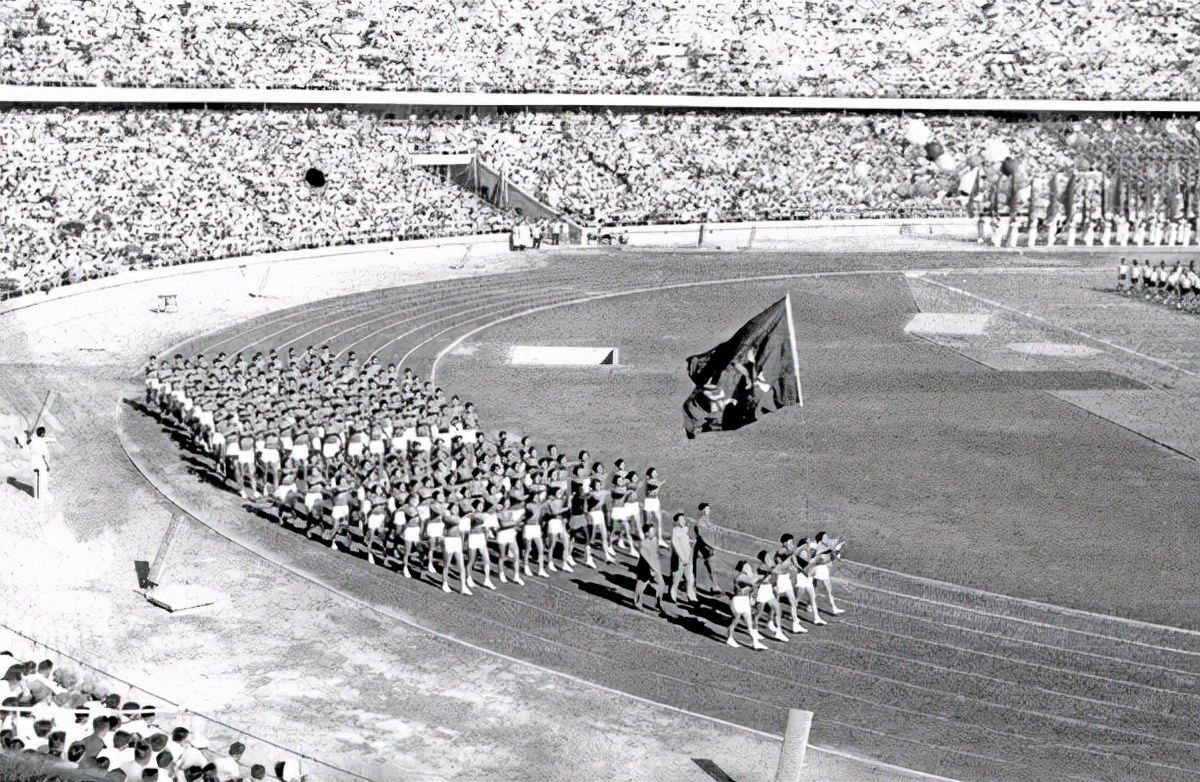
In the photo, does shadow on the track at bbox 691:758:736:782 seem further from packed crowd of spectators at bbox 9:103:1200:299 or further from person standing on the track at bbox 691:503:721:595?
packed crowd of spectators at bbox 9:103:1200:299

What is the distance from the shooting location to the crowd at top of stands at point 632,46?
166ft

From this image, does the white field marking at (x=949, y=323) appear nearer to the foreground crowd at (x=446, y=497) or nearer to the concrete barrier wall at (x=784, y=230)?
the concrete barrier wall at (x=784, y=230)

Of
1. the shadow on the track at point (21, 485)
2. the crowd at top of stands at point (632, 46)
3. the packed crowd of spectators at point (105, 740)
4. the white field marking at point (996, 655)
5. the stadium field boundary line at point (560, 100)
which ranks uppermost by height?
the crowd at top of stands at point (632, 46)

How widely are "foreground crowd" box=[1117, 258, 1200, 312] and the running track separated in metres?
23.7

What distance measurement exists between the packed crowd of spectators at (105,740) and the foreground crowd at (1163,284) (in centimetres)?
3251

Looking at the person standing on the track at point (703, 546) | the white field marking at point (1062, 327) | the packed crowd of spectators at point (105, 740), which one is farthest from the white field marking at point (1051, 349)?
the packed crowd of spectators at point (105, 740)

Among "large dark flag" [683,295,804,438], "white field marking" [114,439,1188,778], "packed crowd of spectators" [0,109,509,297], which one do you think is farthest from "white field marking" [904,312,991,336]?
"white field marking" [114,439,1188,778]

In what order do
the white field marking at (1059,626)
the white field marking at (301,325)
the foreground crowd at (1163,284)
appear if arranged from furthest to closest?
the foreground crowd at (1163,284), the white field marking at (301,325), the white field marking at (1059,626)

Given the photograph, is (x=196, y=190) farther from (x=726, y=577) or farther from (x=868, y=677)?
(x=868, y=677)

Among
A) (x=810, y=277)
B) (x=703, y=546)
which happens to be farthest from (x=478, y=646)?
(x=810, y=277)

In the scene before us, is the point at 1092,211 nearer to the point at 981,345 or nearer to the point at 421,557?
the point at 981,345

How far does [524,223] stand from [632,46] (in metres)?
13.8

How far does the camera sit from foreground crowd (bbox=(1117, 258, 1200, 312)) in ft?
133

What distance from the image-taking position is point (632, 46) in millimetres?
60500
